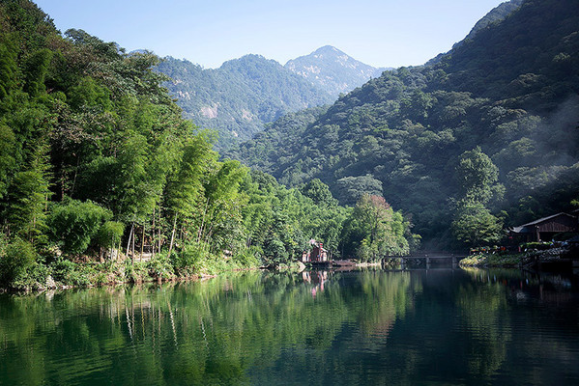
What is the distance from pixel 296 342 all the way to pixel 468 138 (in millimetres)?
88245

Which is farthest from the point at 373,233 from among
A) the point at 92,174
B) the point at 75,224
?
the point at 75,224

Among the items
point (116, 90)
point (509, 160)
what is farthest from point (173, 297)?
point (509, 160)

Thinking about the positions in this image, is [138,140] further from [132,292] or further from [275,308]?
[275,308]

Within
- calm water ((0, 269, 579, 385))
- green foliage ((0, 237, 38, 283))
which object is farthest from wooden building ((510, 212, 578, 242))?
green foliage ((0, 237, 38, 283))

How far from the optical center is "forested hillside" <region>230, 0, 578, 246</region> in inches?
2400

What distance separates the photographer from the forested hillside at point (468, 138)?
200 ft

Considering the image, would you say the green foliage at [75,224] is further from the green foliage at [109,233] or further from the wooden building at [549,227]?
the wooden building at [549,227]

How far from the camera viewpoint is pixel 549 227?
40.0 metres

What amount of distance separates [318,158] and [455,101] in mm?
35538

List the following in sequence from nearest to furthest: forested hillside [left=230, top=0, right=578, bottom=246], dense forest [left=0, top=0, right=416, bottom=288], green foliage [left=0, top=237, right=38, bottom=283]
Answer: green foliage [left=0, top=237, right=38, bottom=283] → dense forest [left=0, top=0, right=416, bottom=288] → forested hillside [left=230, top=0, right=578, bottom=246]

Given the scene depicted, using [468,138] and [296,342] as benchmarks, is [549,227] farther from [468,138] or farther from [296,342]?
[468,138]

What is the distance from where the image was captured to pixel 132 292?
20453 mm

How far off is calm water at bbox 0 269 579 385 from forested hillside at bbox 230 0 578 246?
31.6 m

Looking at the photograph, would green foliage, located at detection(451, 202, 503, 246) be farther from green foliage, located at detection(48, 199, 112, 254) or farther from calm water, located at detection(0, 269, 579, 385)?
green foliage, located at detection(48, 199, 112, 254)
